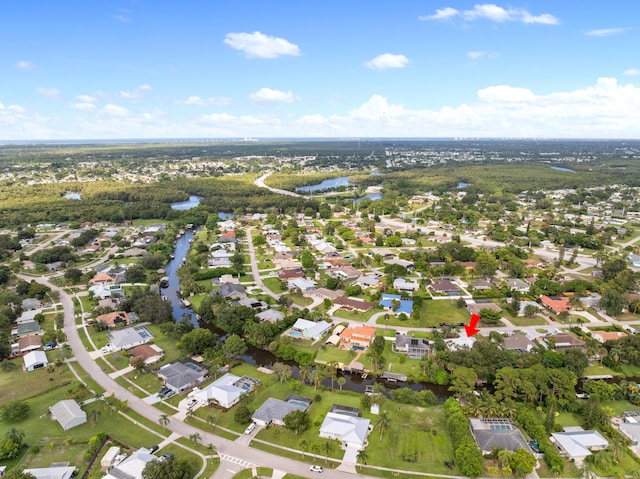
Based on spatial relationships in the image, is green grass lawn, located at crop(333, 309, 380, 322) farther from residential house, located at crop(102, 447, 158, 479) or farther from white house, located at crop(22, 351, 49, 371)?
white house, located at crop(22, 351, 49, 371)

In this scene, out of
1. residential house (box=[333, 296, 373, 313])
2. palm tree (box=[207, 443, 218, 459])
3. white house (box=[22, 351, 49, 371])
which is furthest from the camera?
residential house (box=[333, 296, 373, 313])

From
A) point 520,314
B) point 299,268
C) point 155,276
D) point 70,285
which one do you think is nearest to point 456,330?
point 520,314

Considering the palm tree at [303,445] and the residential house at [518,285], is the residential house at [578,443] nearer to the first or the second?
the palm tree at [303,445]

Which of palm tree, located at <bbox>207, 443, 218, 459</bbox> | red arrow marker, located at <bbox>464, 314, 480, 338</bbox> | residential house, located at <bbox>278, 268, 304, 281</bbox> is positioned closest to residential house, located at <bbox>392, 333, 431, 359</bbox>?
red arrow marker, located at <bbox>464, 314, 480, 338</bbox>

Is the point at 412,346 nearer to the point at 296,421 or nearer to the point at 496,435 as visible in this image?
the point at 496,435

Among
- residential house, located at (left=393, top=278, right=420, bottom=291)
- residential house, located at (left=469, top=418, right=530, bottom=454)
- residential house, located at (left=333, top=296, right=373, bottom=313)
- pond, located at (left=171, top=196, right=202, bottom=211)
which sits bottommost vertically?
residential house, located at (left=469, top=418, right=530, bottom=454)
